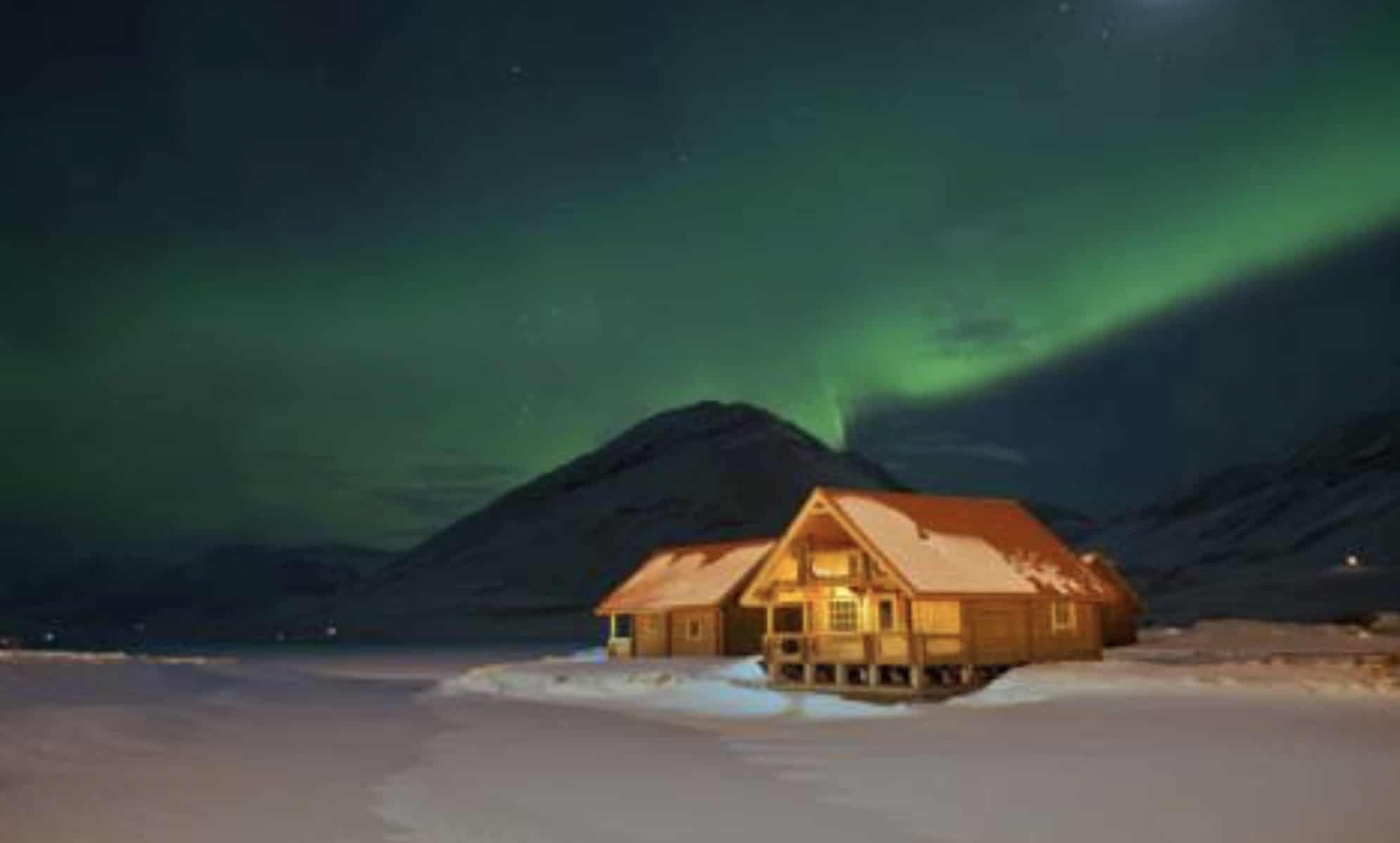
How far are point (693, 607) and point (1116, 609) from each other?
18.9m

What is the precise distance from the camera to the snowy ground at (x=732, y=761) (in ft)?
54.5

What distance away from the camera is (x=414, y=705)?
1646 inches

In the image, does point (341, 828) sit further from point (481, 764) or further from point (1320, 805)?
point (1320, 805)

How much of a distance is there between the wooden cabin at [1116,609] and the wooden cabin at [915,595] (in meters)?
9.62

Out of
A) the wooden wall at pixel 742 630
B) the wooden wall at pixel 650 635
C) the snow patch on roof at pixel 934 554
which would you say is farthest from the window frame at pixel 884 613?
the wooden wall at pixel 650 635

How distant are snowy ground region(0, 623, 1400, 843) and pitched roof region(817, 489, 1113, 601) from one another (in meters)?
4.06

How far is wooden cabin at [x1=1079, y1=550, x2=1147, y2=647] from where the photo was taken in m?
57.9

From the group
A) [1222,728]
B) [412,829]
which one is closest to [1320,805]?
[1222,728]

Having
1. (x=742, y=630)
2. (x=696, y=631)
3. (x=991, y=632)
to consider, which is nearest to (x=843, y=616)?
(x=991, y=632)

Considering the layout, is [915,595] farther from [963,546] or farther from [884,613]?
[963,546]

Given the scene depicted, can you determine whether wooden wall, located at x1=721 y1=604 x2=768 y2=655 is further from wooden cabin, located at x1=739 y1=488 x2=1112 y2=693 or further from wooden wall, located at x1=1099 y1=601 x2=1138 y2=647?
wooden wall, located at x1=1099 y1=601 x2=1138 y2=647

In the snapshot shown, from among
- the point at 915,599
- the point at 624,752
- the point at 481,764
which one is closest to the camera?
the point at 481,764

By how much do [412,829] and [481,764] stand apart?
769cm

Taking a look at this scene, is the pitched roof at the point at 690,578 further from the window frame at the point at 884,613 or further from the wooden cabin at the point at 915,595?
the window frame at the point at 884,613
